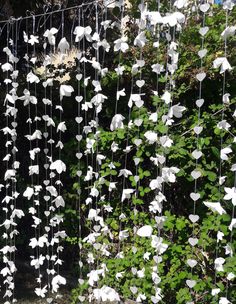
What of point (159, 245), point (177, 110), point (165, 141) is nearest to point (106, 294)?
point (159, 245)

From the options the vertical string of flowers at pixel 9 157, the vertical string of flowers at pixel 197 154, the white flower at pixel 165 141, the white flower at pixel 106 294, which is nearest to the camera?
the vertical string of flowers at pixel 197 154

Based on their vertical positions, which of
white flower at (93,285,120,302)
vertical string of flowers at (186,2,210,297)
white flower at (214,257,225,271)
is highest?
vertical string of flowers at (186,2,210,297)

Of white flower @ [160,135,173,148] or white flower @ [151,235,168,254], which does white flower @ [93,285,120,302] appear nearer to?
white flower @ [151,235,168,254]

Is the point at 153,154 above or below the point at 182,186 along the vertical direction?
above

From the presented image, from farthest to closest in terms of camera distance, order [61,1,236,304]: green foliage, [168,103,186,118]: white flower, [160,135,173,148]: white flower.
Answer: [61,1,236,304]: green foliage
[160,135,173,148]: white flower
[168,103,186,118]: white flower

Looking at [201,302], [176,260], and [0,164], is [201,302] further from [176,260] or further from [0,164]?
[0,164]

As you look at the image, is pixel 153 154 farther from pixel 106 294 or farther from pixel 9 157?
pixel 9 157

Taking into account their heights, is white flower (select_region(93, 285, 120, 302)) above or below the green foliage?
below

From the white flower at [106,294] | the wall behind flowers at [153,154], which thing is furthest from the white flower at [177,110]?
the white flower at [106,294]

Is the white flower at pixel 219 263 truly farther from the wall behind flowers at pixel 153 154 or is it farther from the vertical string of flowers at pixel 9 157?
the vertical string of flowers at pixel 9 157

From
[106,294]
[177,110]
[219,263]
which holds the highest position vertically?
[177,110]

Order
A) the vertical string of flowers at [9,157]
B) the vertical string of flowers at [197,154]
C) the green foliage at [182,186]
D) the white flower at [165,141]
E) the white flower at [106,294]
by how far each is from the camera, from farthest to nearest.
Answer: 1. the vertical string of flowers at [9,157]
2. the white flower at [106,294]
3. the green foliage at [182,186]
4. the white flower at [165,141]
5. the vertical string of flowers at [197,154]

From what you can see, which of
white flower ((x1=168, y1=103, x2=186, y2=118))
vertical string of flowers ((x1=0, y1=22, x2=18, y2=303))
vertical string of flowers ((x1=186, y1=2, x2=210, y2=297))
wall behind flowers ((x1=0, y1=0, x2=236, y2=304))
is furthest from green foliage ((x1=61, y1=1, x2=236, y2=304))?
vertical string of flowers ((x1=0, y1=22, x2=18, y2=303))

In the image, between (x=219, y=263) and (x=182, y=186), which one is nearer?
(x=219, y=263)
